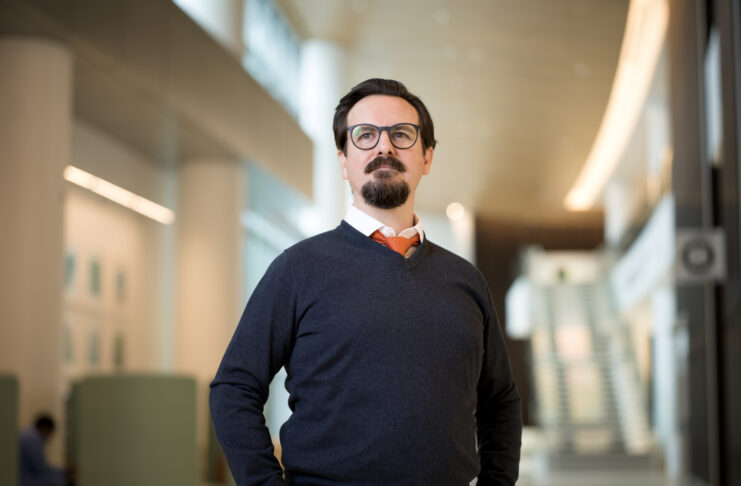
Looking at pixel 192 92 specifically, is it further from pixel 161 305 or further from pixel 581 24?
pixel 581 24

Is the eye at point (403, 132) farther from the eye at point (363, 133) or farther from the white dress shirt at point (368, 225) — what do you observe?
the white dress shirt at point (368, 225)

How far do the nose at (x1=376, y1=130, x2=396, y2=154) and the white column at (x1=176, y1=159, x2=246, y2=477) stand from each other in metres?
8.79

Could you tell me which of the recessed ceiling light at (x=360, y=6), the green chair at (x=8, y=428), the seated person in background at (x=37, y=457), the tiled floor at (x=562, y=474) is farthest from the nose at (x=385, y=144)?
the tiled floor at (x=562, y=474)

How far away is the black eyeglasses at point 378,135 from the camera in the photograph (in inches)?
83.7

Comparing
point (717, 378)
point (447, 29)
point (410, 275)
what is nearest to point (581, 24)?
point (447, 29)

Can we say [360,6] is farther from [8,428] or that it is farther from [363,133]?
[363,133]

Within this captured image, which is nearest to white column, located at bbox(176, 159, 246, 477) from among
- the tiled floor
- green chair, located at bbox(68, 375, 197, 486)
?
the tiled floor

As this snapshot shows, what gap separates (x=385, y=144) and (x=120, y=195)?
7614 millimetres

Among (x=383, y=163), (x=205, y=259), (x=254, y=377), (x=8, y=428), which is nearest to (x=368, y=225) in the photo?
(x=383, y=163)

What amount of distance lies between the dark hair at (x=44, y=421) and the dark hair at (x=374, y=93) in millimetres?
5416

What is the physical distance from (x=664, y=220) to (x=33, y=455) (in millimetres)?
6117

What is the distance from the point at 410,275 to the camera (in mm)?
2049

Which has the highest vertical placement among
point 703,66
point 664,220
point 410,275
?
point 703,66

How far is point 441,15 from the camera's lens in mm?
7242
